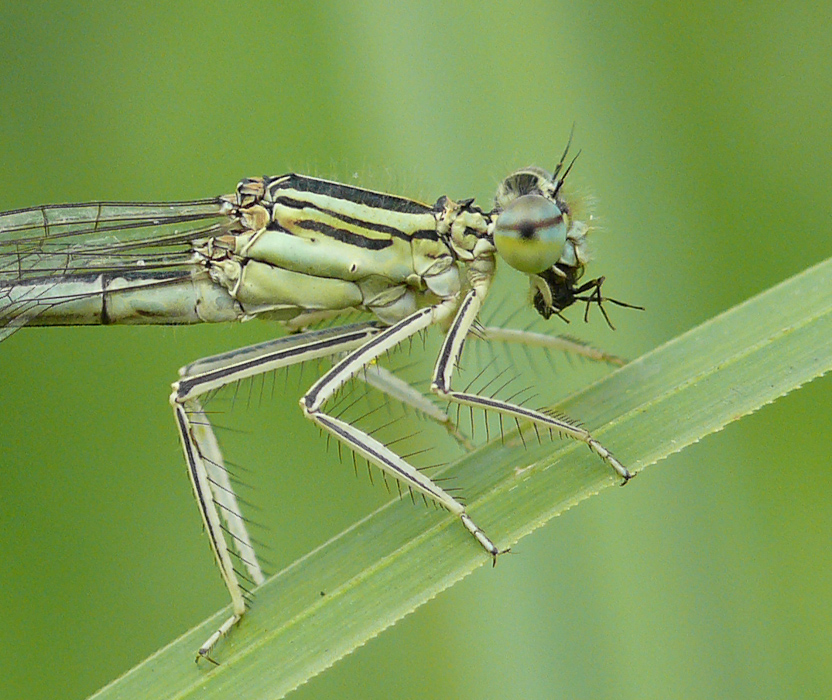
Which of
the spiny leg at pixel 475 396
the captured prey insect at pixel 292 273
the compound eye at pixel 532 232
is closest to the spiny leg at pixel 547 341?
the captured prey insect at pixel 292 273

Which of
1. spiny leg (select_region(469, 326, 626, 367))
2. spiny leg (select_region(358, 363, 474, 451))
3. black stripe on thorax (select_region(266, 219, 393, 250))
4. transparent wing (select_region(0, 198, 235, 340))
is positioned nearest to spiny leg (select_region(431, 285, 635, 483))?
spiny leg (select_region(469, 326, 626, 367))

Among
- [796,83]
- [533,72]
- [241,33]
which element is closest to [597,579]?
[533,72]

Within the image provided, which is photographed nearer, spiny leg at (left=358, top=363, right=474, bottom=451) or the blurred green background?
the blurred green background

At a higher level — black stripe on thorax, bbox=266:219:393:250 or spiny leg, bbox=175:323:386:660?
black stripe on thorax, bbox=266:219:393:250

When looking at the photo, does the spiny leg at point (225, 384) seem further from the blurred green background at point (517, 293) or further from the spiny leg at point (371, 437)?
the blurred green background at point (517, 293)

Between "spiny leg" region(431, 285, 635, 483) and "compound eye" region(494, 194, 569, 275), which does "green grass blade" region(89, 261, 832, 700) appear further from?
"compound eye" region(494, 194, 569, 275)

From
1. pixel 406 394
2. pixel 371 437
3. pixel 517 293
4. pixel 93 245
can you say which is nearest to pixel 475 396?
pixel 371 437
